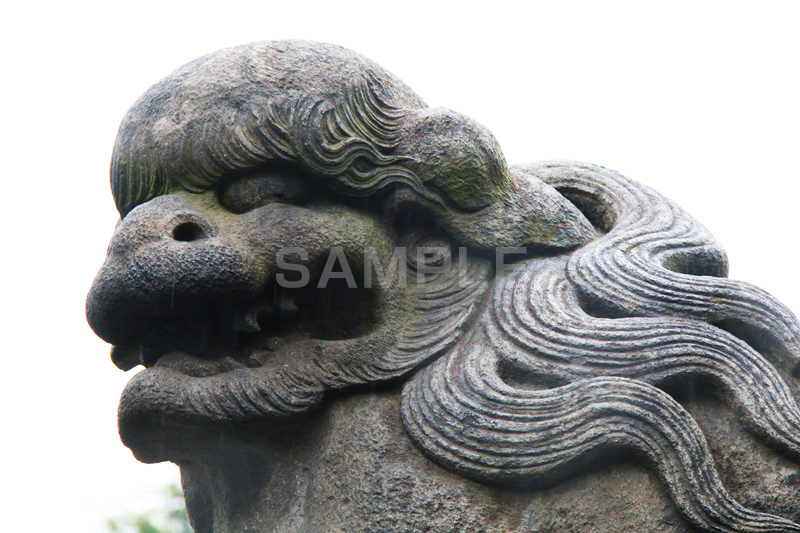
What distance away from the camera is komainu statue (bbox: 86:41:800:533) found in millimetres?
2342

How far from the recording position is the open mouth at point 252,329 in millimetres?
2598

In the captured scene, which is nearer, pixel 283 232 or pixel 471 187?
pixel 283 232

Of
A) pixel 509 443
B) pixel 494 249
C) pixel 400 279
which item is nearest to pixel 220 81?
pixel 400 279

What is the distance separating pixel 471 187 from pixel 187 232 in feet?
2.94

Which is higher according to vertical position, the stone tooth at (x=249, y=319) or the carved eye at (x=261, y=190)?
the carved eye at (x=261, y=190)

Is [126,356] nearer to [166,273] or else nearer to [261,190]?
[166,273]

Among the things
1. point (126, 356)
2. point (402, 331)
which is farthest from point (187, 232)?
point (402, 331)

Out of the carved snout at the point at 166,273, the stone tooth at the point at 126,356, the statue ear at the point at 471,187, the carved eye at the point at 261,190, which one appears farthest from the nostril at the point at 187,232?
the statue ear at the point at 471,187

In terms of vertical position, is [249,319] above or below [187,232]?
below

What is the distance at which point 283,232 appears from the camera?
2.62 metres

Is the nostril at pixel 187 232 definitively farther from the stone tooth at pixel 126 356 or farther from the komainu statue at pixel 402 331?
the stone tooth at pixel 126 356

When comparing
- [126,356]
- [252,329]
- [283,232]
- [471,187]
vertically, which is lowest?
[126,356]

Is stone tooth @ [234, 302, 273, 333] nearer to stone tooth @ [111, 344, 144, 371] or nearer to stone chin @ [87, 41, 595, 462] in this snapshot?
stone chin @ [87, 41, 595, 462]

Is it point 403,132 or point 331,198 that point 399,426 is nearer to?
point 331,198
